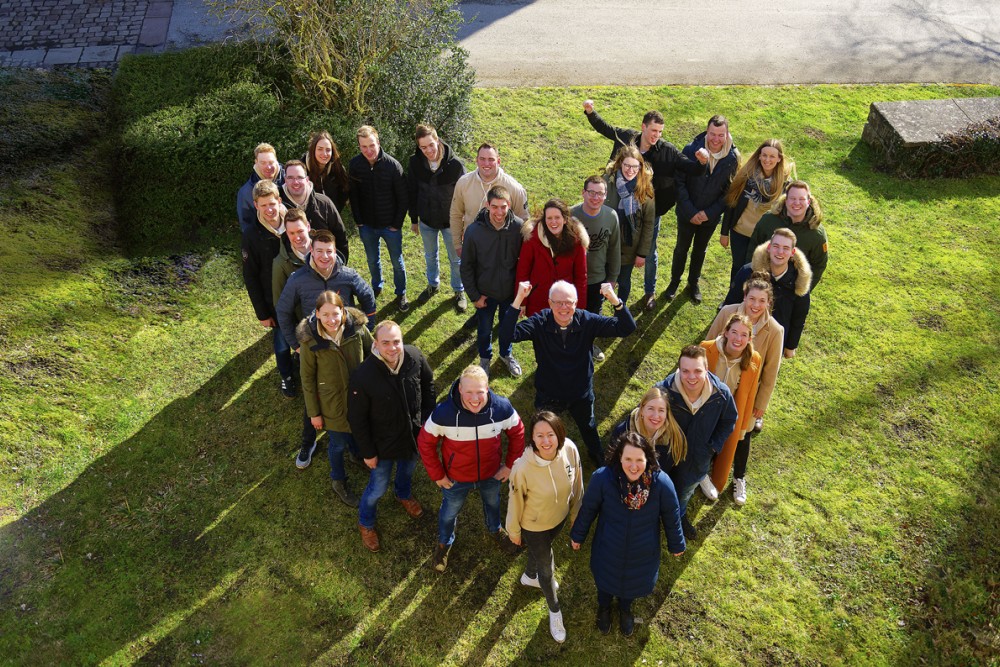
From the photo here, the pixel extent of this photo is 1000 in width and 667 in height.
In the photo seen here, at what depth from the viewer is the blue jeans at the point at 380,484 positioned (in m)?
5.62

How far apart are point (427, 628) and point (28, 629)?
2901 mm

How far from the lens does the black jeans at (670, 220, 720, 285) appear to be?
7.98 meters

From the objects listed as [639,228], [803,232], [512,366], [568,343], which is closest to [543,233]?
[568,343]

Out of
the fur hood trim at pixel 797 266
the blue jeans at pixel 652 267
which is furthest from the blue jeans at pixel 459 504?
the blue jeans at pixel 652 267

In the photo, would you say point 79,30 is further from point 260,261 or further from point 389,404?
point 389,404

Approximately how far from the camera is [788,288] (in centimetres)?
618

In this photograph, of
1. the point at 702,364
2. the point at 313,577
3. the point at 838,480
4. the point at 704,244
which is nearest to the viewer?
the point at 702,364

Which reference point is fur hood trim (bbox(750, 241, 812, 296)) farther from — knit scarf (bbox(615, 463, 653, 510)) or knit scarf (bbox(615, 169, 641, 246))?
knit scarf (bbox(615, 463, 653, 510))

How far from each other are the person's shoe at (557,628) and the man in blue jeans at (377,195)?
13.5 ft

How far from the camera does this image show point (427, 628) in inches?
213

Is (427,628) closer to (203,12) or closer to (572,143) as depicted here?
(572,143)

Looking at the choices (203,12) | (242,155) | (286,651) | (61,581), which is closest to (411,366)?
(286,651)

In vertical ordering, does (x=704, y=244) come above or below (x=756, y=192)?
below

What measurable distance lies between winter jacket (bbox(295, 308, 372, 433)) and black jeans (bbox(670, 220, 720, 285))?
13.0 ft
